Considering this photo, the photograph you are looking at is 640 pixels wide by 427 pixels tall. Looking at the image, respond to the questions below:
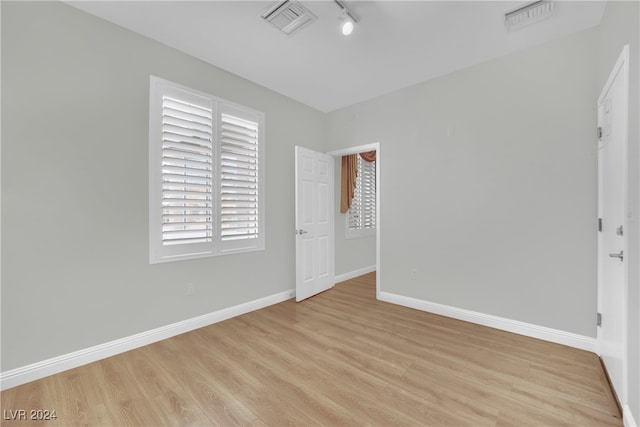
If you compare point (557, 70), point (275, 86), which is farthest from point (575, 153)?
point (275, 86)

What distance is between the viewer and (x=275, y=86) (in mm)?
3588

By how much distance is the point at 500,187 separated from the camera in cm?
286

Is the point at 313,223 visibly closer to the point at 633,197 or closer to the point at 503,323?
the point at 503,323

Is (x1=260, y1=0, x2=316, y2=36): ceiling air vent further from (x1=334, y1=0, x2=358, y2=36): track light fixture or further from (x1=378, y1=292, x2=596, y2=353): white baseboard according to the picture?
(x1=378, y1=292, x2=596, y2=353): white baseboard

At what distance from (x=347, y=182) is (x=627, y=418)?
4197mm

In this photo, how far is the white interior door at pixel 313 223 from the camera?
384cm

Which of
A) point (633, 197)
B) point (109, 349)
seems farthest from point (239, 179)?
point (633, 197)

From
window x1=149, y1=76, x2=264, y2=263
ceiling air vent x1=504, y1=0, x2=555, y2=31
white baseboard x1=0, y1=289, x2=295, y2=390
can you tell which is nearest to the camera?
white baseboard x1=0, y1=289, x2=295, y2=390

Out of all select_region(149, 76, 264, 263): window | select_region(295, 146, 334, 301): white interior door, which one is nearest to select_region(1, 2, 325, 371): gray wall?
select_region(149, 76, 264, 263): window

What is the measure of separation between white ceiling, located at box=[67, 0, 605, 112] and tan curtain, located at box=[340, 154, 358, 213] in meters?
1.86

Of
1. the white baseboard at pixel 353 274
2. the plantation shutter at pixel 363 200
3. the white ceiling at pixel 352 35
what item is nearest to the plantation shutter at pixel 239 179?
the white ceiling at pixel 352 35

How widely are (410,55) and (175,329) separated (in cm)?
380

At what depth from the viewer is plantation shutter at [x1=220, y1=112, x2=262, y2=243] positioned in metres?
3.17

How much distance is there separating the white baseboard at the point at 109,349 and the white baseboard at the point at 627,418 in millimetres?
3219
